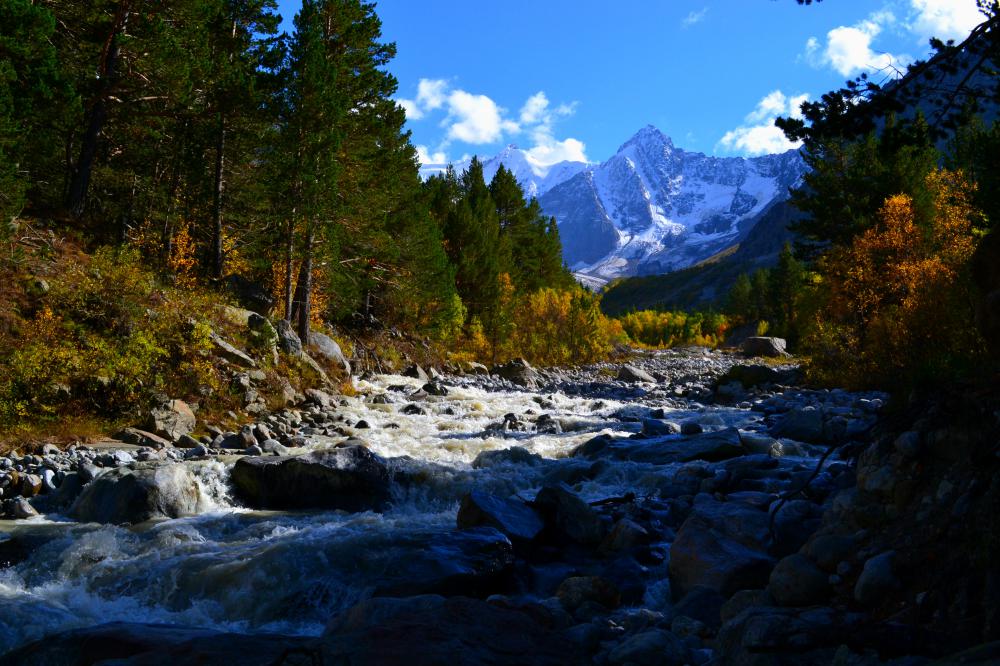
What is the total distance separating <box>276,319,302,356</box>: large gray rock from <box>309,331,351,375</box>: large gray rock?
6.16 feet

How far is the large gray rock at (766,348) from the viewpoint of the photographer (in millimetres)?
61125

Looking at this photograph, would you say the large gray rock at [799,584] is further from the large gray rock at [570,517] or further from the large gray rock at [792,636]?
the large gray rock at [570,517]

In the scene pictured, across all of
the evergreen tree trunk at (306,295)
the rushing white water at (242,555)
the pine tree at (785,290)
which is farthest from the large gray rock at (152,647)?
the pine tree at (785,290)

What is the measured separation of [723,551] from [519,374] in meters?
25.2

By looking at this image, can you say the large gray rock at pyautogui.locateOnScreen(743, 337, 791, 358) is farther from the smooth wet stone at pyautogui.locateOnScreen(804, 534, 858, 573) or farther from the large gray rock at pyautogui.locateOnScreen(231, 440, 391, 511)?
the smooth wet stone at pyautogui.locateOnScreen(804, 534, 858, 573)

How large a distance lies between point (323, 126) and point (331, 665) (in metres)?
21.1

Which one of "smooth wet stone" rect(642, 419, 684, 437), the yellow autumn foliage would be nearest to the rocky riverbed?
"smooth wet stone" rect(642, 419, 684, 437)

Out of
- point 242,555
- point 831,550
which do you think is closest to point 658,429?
point 831,550

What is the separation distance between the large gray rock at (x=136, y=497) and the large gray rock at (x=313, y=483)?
851mm

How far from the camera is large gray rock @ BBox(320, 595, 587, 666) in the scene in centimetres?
388

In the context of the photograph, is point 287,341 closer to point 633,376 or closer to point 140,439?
point 140,439

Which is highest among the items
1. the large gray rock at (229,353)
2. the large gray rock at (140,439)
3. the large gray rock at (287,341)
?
the large gray rock at (287,341)

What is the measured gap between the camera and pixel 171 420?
13.6 m

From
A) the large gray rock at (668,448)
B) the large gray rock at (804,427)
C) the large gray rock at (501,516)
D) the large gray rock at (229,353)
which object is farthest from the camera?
the large gray rock at (229,353)
